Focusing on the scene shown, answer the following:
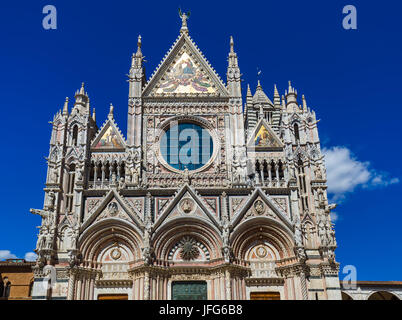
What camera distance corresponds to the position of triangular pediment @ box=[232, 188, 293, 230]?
82.7ft

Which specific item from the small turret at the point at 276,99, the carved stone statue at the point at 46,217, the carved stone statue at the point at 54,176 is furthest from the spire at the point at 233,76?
the small turret at the point at 276,99

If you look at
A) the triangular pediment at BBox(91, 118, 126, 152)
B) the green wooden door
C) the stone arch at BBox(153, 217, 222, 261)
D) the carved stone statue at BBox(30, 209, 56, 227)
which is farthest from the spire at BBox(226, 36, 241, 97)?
the carved stone statue at BBox(30, 209, 56, 227)

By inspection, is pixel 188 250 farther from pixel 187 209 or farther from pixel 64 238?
pixel 64 238

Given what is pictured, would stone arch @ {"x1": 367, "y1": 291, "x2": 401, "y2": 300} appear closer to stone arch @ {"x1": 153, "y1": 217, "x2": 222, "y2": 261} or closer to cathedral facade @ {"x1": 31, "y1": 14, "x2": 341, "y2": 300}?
cathedral facade @ {"x1": 31, "y1": 14, "x2": 341, "y2": 300}

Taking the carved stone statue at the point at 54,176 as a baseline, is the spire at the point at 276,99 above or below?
above

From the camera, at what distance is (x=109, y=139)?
2817cm

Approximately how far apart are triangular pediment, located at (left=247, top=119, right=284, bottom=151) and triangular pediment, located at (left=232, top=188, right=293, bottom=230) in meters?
3.39

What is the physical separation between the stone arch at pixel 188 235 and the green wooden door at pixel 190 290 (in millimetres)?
1503

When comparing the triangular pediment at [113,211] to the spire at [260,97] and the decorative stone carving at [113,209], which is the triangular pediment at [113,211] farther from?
the spire at [260,97]

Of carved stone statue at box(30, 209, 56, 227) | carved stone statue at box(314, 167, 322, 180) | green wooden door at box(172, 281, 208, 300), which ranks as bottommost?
green wooden door at box(172, 281, 208, 300)

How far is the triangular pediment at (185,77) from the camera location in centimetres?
2986

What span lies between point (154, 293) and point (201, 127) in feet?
36.0
